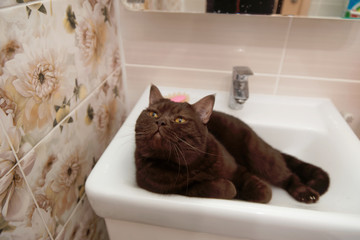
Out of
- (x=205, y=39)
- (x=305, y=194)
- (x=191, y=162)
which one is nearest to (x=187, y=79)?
(x=205, y=39)

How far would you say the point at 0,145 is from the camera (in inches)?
15.9

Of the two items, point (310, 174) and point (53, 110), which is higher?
point (53, 110)

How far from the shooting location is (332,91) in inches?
30.8

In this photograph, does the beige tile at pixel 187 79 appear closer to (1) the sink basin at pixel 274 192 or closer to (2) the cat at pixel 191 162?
(1) the sink basin at pixel 274 192

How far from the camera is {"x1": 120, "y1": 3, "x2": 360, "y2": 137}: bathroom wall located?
71cm

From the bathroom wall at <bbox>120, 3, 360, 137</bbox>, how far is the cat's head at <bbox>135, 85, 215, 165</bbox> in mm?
294

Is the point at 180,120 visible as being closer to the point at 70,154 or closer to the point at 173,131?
the point at 173,131

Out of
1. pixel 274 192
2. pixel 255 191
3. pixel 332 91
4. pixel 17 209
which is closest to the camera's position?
pixel 17 209

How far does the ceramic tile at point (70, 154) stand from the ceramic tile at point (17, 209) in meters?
0.02

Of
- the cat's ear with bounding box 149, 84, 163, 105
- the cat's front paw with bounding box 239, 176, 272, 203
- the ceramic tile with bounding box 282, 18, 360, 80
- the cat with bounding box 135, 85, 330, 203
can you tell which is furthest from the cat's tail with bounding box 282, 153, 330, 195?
the cat's ear with bounding box 149, 84, 163, 105

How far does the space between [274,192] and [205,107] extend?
33 centimetres

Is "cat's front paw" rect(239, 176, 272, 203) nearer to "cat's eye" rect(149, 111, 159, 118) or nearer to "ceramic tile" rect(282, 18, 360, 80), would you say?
"cat's eye" rect(149, 111, 159, 118)

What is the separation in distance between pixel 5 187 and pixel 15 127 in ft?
0.34

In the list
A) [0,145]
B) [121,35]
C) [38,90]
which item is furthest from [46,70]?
[121,35]
